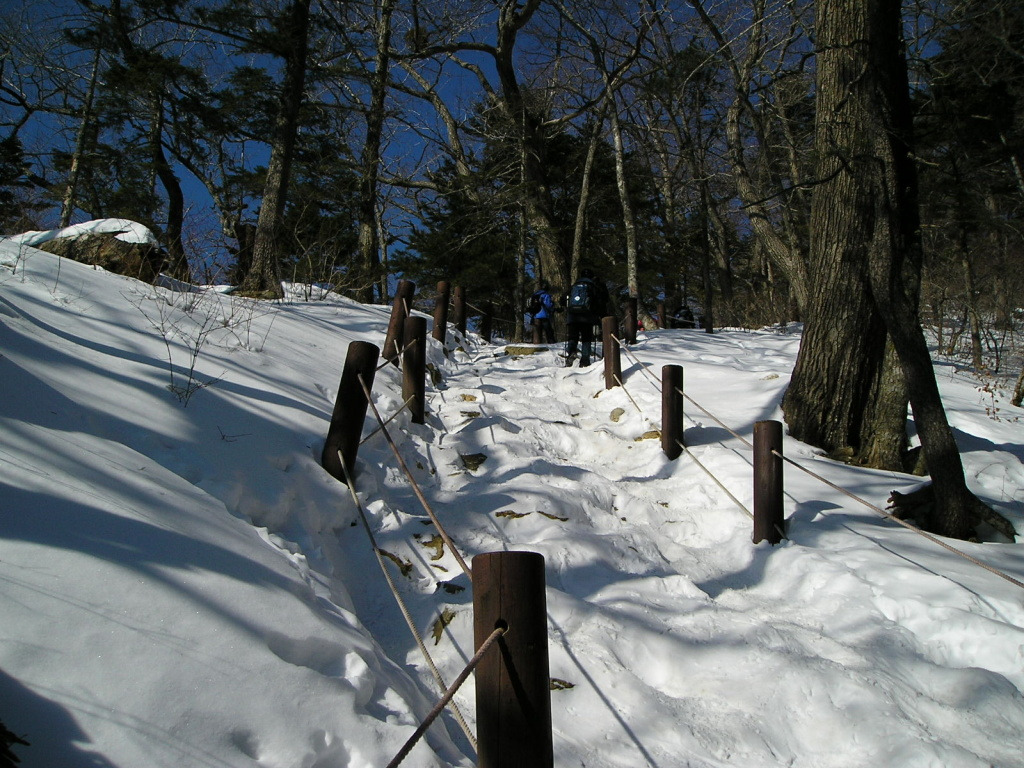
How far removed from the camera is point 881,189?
471 centimetres

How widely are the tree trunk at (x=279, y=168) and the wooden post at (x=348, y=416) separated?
5746 mm

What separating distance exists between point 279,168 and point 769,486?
8.72m

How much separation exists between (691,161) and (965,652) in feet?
46.4

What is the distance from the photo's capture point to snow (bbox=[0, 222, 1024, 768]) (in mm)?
1771

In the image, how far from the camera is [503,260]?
A: 16.5m

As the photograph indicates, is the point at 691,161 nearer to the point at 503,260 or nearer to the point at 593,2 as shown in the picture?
the point at 593,2

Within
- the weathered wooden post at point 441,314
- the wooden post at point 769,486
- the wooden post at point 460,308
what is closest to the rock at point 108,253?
the weathered wooden post at point 441,314

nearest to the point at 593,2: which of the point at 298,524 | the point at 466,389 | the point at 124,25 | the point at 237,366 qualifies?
the point at 124,25

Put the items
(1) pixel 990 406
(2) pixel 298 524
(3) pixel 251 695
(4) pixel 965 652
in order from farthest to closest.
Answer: (1) pixel 990 406, (2) pixel 298 524, (4) pixel 965 652, (3) pixel 251 695

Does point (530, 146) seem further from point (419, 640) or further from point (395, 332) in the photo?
point (419, 640)

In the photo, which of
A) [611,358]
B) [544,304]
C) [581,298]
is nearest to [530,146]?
[544,304]

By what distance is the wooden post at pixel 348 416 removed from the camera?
405 centimetres

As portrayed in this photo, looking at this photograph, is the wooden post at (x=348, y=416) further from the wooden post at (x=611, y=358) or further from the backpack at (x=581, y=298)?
the backpack at (x=581, y=298)

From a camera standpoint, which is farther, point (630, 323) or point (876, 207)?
point (630, 323)
